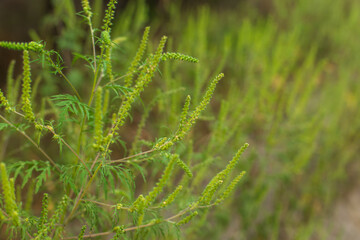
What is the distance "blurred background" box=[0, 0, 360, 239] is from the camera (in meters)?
2.73

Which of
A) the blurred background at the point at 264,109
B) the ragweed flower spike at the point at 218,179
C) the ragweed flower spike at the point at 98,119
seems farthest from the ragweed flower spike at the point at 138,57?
the blurred background at the point at 264,109

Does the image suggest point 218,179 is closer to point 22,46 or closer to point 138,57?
point 138,57

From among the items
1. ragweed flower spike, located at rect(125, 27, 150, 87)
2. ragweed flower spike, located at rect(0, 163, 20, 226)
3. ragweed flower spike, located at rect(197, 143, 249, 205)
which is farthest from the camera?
ragweed flower spike, located at rect(125, 27, 150, 87)

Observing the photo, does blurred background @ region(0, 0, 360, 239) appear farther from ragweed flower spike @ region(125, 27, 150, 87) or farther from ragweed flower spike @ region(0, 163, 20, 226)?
ragweed flower spike @ region(0, 163, 20, 226)

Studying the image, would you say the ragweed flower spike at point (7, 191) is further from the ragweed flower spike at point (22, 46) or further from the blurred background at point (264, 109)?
the blurred background at point (264, 109)

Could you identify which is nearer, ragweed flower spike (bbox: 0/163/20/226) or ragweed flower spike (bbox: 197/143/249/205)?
ragweed flower spike (bbox: 0/163/20/226)

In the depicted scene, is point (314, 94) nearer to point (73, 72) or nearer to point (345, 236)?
point (345, 236)

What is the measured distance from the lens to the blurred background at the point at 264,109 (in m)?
2.73

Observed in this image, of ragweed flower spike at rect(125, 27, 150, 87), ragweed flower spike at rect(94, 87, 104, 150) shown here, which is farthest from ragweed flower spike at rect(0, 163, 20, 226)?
ragweed flower spike at rect(125, 27, 150, 87)

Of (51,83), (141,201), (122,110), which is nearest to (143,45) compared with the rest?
(122,110)

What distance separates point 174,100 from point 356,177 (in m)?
2.95

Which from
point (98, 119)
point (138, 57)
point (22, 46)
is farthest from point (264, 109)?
point (22, 46)

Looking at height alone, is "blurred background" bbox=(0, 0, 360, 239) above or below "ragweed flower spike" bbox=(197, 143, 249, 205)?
above

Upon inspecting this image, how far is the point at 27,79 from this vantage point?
924 millimetres
